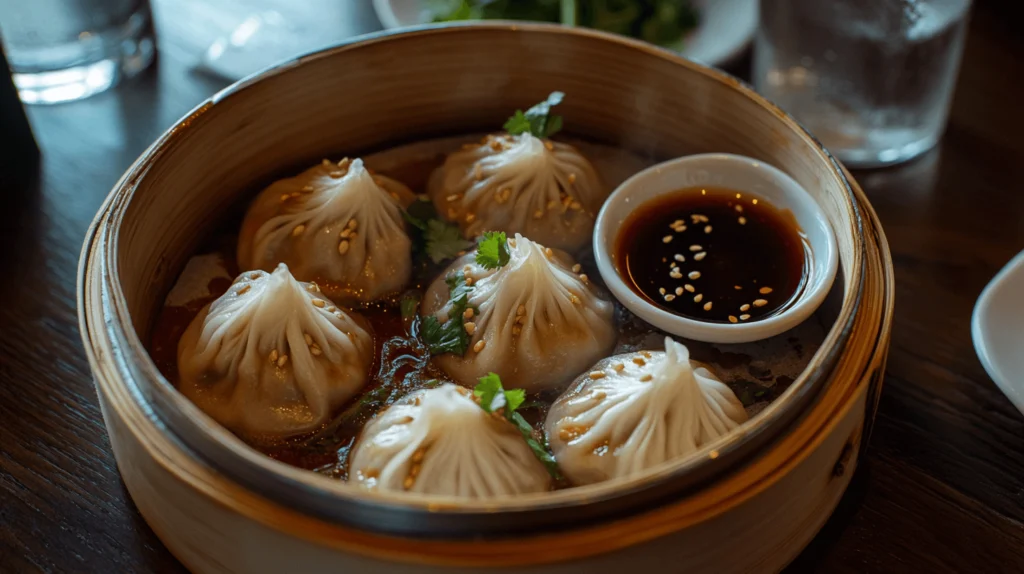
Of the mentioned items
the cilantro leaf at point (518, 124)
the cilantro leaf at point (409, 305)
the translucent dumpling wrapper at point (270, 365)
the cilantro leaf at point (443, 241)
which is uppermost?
the cilantro leaf at point (518, 124)

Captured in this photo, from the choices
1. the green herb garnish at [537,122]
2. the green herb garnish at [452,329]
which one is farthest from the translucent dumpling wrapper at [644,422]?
the green herb garnish at [537,122]

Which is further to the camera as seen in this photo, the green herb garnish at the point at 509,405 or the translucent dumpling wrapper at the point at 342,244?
the translucent dumpling wrapper at the point at 342,244

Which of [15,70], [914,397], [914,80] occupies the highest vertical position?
[15,70]

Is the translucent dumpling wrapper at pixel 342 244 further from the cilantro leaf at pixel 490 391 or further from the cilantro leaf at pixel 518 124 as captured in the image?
the cilantro leaf at pixel 490 391

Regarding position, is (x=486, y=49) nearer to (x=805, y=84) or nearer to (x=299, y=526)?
(x=805, y=84)

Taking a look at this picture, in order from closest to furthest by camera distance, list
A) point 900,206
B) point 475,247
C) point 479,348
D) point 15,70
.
Answer: point 479,348, point 475,247, point 900,206, point 15,70

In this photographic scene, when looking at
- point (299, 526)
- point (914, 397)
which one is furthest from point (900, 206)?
point (299, 526)
